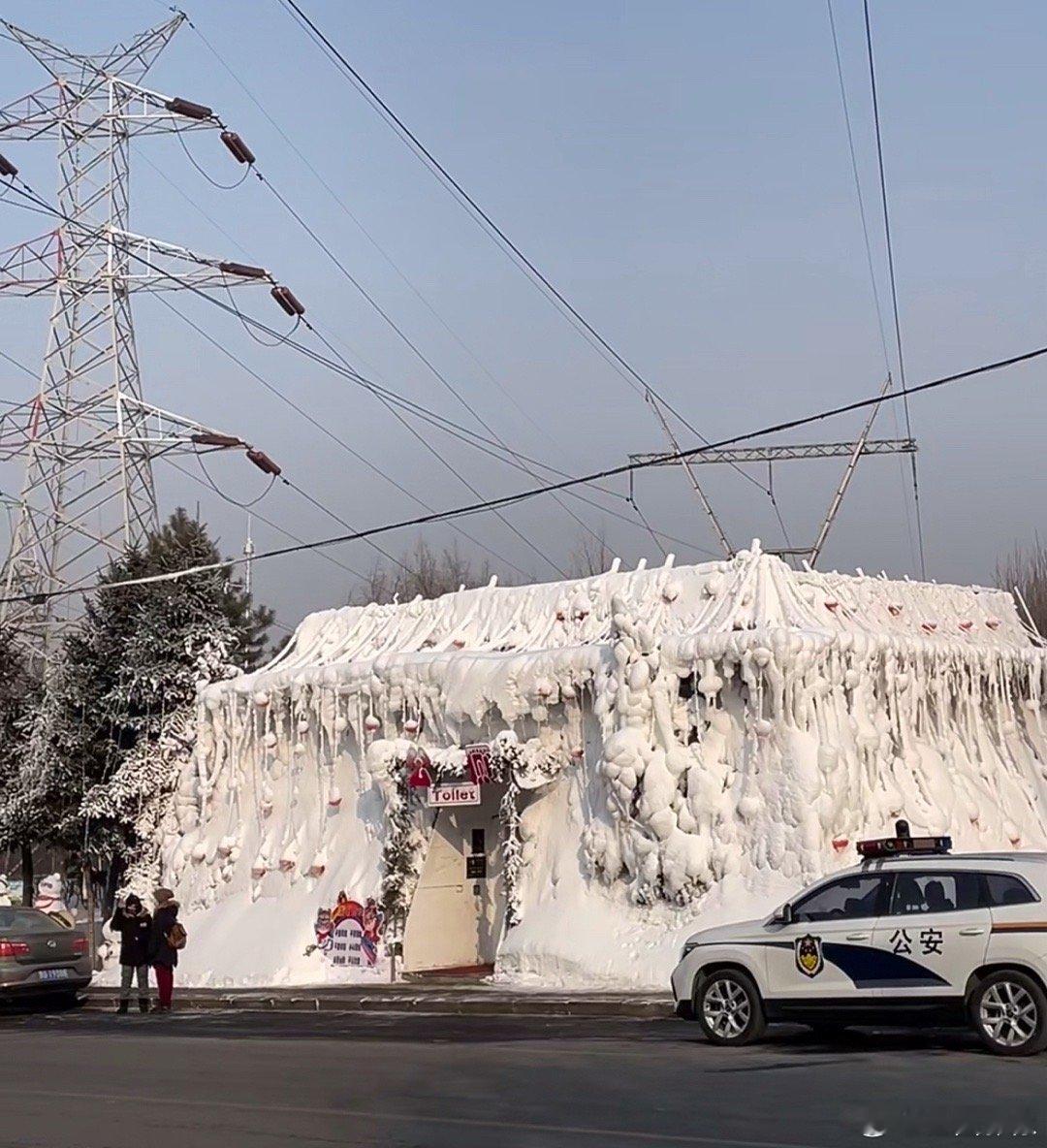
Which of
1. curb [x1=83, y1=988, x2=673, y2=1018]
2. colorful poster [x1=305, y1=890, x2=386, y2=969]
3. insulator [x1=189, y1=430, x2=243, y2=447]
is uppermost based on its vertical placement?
insulator [x1=189, y1=430, x2=243, y2=447]

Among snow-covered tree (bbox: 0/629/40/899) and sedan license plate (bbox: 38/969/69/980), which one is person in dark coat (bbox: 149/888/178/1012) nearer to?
sedan license plate (bbox: 38/969/69/980)

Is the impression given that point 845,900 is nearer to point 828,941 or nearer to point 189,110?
point 828,941

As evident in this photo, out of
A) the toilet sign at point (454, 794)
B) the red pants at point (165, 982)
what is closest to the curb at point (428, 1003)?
the red pants at point (165, 982)

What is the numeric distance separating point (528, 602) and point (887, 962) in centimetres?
1200

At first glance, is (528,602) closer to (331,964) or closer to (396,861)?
(396,861)

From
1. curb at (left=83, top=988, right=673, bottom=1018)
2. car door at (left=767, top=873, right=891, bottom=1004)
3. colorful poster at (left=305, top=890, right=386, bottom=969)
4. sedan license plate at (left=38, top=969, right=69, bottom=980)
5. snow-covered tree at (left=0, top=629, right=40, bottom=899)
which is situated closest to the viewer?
car door at (left=767, top=873, right=891, bottom=1004)

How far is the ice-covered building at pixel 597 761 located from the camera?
20688 millimetres

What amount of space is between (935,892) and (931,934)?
41 centimetres

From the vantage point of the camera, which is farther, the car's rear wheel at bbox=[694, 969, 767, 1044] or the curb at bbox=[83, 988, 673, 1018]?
the curb at bbox=[83, 988, 673, 1018]

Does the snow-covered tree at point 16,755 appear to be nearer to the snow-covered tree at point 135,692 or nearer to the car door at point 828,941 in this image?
the snow-covered tree at point 135,692

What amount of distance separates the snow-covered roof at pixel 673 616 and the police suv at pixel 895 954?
7079 mm

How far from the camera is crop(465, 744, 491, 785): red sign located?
73.9 feet

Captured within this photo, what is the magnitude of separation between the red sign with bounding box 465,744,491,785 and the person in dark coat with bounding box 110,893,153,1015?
4.83 m

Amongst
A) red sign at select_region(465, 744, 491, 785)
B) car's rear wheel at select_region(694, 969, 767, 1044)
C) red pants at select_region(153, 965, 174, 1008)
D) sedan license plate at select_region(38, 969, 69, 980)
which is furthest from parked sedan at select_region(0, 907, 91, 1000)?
car's rear wheel at select_region(694, 969, 767, 1044)
